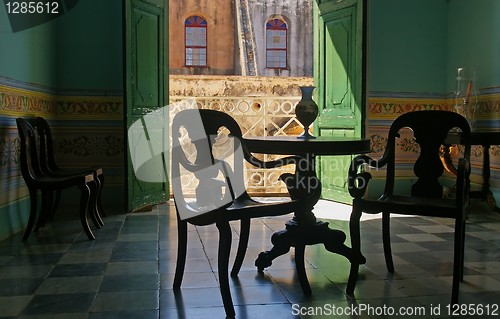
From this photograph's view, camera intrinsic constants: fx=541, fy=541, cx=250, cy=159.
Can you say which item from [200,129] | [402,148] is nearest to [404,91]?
[402,148]

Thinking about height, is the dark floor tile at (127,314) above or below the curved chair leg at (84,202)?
below

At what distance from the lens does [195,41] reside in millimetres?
18500

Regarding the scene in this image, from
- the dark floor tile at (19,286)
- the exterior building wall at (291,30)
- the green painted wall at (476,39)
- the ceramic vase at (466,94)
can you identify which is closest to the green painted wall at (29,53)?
the dark floor tile at (19,286)

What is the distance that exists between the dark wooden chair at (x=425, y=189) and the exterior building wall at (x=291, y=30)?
50.6ft

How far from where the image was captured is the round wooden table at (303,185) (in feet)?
9.98

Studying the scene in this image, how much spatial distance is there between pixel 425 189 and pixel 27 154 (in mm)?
3127

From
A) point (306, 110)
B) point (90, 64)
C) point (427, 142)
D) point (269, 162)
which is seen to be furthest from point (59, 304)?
point (90, 64)

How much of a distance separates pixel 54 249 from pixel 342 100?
3.45 meters

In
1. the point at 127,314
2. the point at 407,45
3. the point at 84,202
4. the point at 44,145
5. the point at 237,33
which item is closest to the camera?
the point at 127,314

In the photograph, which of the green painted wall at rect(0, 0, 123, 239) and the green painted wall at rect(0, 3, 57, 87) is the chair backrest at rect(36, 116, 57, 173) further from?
the green painted wall at rect(0, 0, 123, 239)

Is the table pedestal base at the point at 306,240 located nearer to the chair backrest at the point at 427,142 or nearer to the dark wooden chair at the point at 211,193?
the dark wooden chair at the point at 211,193

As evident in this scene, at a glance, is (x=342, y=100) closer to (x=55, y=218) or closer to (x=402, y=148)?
(x=402, y=148)

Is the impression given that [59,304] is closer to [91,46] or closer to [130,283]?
[130,283]

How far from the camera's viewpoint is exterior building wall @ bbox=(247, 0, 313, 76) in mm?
18438
